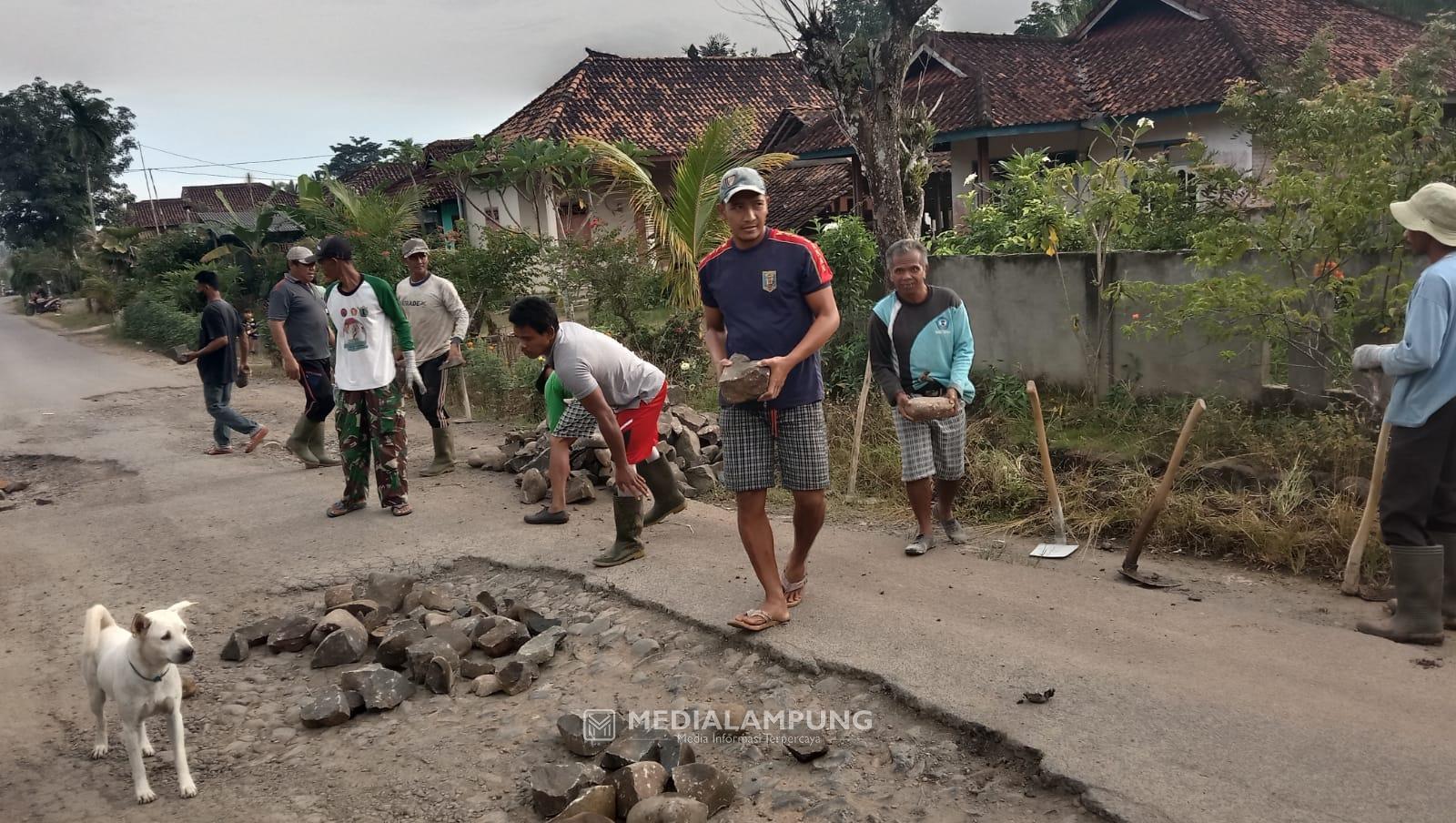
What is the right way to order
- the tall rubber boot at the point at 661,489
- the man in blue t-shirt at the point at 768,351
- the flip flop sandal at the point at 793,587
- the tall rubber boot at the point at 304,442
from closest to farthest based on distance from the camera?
the man in blue t-shirt at the point at 768,351 → the flip flop sandal at the point at 793,587 → the tall rubber boot at the point at 661,489 → the tall rubber boot at the point at 304,442

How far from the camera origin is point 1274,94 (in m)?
9.01

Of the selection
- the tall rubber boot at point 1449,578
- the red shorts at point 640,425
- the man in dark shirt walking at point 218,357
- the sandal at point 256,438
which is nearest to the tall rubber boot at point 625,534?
the red shorts at point 640,425

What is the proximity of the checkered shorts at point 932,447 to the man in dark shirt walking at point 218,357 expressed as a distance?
646cm

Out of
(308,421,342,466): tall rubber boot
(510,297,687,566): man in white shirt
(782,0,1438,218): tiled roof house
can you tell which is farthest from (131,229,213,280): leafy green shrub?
(510,297,687,566): man in white shirt

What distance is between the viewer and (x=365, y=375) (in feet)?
22.3

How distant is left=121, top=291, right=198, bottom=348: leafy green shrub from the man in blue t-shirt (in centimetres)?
1807

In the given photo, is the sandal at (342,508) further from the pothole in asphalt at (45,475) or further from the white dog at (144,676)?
the white dog at (144,676)

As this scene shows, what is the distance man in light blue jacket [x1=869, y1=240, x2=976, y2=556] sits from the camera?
209 inches

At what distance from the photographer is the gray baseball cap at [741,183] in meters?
4.21

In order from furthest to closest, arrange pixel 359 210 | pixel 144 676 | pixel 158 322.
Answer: pixel 158 322, pixel 359 210, pixel 144 676

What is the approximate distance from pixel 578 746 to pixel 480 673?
0.88 metres

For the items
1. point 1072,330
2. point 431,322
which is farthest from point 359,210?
point 1072,330

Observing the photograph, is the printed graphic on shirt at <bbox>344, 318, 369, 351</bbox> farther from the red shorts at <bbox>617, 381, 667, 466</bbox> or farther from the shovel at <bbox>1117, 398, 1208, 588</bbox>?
the shovel at <bbox>1117, 398, 1208, 588</bbox>

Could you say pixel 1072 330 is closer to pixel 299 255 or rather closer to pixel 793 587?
pixel 793 587
